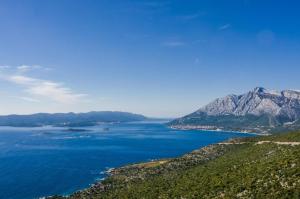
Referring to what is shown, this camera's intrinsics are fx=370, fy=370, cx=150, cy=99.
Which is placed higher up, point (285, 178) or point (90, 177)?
point (285, 178)

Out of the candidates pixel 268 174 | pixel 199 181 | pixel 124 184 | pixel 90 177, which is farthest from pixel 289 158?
pixel 90 177

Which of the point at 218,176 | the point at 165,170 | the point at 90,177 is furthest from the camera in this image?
the point at 90,177

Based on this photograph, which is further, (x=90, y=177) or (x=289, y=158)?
(x=90, y=177)

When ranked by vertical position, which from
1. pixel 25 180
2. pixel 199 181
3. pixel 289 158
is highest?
pixel 289 158

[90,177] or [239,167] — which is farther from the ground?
[239,167]

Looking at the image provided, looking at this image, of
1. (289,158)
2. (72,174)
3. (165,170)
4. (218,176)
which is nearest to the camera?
(289,158)

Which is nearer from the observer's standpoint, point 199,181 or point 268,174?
point 268,174

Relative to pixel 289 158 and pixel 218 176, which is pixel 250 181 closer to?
pixel 289 158

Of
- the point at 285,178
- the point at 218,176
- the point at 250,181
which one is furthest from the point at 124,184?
the point at 285,178

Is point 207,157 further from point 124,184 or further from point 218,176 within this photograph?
point 218,176

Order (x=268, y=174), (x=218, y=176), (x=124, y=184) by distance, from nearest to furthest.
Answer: (x=268, y=174) < (x=218, y=176) < (x=124, y=184)
